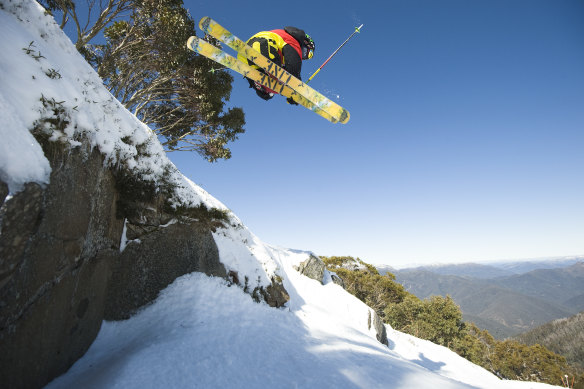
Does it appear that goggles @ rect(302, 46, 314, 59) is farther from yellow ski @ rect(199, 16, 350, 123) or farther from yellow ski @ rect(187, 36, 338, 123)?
yellow ski @ rect(187, 36, 338, 123)

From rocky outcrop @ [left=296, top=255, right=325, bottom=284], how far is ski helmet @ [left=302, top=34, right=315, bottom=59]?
9.19 m

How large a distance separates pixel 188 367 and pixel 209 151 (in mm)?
11573

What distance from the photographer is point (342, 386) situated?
118 inches

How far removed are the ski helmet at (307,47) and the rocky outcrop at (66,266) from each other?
6.10 metres

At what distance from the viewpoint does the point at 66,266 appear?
2.91 meters

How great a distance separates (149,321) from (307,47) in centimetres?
786

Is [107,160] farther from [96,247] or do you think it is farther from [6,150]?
[6,150]

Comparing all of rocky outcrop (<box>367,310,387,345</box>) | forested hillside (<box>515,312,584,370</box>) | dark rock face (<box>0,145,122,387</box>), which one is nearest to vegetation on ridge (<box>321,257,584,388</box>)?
rocky outcrop (<box>367,310,387,345</box>)

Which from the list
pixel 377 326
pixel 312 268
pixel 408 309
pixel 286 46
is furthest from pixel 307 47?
pixel 408 309

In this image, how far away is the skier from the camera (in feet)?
23.5

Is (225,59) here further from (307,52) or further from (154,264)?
(154,264)

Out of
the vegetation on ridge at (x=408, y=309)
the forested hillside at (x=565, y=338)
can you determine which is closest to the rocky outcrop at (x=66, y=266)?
the vegetation on ridge at (x=408, y=309)

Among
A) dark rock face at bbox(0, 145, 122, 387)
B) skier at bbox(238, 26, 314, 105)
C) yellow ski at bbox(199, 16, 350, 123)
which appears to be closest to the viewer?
dark rock face at bbox(0, 145, 122, 387)

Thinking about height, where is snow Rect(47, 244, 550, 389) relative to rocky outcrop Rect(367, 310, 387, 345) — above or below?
above
